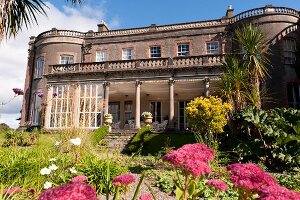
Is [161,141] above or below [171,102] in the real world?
below

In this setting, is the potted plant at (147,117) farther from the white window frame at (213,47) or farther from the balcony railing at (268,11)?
the balcony railing at (268,11)

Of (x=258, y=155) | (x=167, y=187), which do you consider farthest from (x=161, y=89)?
(x=167, y=187)

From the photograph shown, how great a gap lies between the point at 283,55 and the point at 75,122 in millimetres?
16767

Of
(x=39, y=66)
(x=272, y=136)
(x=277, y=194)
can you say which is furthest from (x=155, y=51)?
(x=277, y=194)

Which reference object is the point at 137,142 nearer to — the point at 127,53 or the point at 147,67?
the point at 147,67

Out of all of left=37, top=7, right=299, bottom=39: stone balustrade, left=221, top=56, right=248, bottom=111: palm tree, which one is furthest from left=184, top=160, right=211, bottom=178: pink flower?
left=37, top=7, right=299, bottom=39: stone balustrade

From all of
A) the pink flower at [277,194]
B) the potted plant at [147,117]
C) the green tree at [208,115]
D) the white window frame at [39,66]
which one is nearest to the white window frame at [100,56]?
the white window frame at [39,66]

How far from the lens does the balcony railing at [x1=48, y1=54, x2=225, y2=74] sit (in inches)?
743

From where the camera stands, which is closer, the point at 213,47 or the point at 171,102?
the point at 171,102

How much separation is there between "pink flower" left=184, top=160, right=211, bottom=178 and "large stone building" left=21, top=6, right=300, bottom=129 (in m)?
14.8

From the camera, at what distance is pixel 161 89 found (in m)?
21.5

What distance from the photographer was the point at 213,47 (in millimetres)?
22734

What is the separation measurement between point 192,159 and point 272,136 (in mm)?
8711

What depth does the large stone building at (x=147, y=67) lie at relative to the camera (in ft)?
63.1
